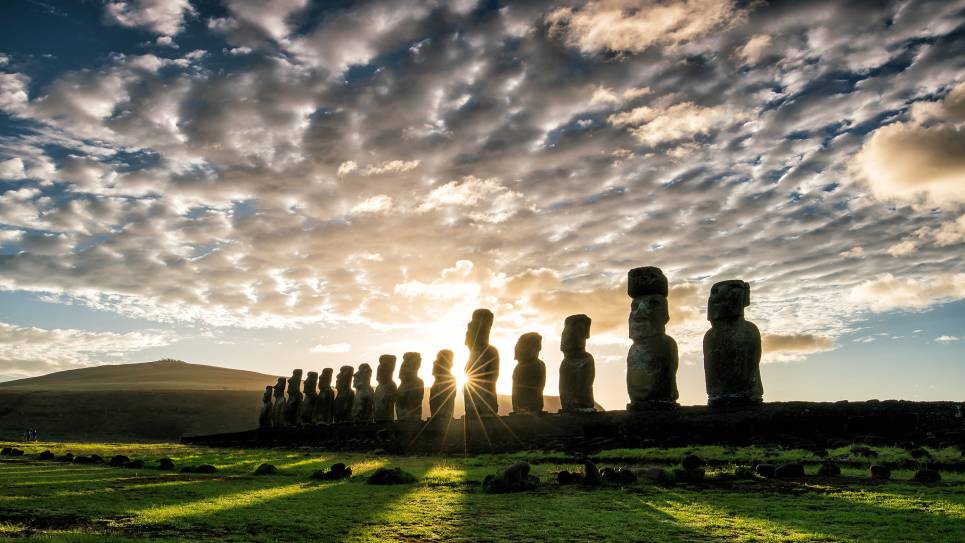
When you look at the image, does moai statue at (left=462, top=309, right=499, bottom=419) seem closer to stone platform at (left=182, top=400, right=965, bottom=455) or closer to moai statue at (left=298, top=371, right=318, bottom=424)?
stone platform at (left=182, top=400, right=965, bottom=455)

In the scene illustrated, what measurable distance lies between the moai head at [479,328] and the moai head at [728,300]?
9661 mm

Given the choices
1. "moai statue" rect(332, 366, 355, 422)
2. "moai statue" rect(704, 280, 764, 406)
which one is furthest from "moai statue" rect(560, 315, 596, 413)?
"moai statue" rect(332, 366, 355, 422)

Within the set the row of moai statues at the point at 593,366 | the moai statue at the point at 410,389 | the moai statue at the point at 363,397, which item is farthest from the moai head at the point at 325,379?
the moai statue at the point at 410,389

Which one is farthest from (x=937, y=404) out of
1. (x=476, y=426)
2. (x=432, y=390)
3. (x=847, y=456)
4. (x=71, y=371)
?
(x=71, y=371)

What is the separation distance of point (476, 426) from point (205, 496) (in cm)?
1362

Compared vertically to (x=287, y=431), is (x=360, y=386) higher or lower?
higher

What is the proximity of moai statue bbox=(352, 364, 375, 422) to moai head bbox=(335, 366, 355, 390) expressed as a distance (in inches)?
84.8

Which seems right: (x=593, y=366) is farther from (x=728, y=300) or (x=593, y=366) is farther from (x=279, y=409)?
(x=279, y=409)

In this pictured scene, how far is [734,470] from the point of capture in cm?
1105

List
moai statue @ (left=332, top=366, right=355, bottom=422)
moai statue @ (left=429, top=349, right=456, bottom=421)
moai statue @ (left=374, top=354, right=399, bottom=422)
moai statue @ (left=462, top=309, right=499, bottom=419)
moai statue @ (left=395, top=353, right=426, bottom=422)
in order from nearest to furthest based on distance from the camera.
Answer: moai statue @ (left=462, top=309, right=499, bottom=419) → moai statue @ (left=429, top=349, right=456, bottom=421) → moai statue @ (left=395, top=353, right=426, bottom=422) → moai statue @ (left=374, top=354, right=399, bottom=422) → moai statue @ (left=332, top=366, right=355, bottom=422)

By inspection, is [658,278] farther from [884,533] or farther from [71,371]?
[71,371]

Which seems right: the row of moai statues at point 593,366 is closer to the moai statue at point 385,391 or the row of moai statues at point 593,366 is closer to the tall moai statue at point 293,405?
the moai statue at point 385,391

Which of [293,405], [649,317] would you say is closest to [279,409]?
[293,405]

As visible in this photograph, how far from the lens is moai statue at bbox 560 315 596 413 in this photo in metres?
21.8
